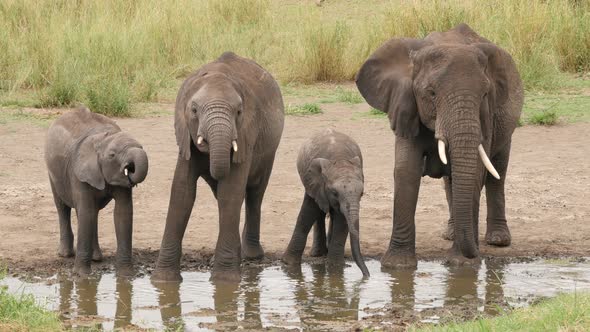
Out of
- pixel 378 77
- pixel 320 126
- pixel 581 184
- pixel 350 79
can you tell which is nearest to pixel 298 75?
pixel 350 79

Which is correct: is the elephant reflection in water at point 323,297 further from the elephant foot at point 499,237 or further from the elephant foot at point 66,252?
the elephant foot at point 66,252

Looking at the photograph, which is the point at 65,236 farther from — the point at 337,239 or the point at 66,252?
the point at 337,239

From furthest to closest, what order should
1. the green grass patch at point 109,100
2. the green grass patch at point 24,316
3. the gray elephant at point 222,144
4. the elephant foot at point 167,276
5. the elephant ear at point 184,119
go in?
the green grass patch at point 109,100 → the elephant foot at point 167,276 → the elephant ear at point 184,119 → the gray elephant at point 222,144 → the green grass patch at point 24,316

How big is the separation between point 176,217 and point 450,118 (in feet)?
6.12

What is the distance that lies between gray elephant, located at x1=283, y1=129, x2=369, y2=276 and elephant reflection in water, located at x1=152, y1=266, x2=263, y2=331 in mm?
487

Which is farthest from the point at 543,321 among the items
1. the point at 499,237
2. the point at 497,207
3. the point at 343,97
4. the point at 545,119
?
the point at 343,97

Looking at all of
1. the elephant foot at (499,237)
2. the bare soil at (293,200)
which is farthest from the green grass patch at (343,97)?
the elephant foot at (499,237)

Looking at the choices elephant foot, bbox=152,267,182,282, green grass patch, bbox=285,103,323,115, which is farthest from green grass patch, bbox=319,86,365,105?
elephant foot, bbox=152,267,182,282

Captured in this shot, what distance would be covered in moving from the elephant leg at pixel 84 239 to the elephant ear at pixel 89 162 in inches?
6.8

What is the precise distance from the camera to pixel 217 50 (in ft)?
56.5

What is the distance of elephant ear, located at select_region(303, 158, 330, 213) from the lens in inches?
340

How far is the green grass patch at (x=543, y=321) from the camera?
6242mm

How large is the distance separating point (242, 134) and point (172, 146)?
14.5 feet

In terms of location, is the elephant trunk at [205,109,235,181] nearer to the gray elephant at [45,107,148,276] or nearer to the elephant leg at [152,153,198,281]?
the elephant leg at [152,153,198,281]
